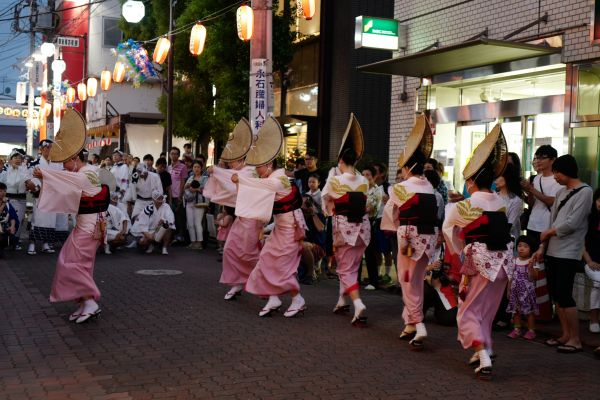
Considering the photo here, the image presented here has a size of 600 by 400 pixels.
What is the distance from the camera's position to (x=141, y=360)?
6.66 metres

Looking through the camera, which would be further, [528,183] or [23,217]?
[23,217]

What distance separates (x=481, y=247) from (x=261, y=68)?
8.01 metres

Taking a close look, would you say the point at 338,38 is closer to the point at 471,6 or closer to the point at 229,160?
the point at 471,6

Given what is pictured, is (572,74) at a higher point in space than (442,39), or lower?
lower

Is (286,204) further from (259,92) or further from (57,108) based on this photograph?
(57,108)

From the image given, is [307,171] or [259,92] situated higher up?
[259,92]

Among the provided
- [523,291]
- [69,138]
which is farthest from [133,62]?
[523,291]

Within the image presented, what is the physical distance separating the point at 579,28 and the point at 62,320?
8082mm

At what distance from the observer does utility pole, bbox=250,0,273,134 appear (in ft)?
45.0

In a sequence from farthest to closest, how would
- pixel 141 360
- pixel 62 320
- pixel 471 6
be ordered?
pixel 471 6
pixel 62 320
pixel 141 360

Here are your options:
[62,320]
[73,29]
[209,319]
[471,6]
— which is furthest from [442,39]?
[73,29]

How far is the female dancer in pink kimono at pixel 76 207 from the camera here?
26.7ft

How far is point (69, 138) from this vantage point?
8453 mm

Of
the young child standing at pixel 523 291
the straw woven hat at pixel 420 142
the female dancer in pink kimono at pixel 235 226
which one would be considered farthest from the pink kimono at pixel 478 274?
the female dancer in pink kimono at pixel 235 226
